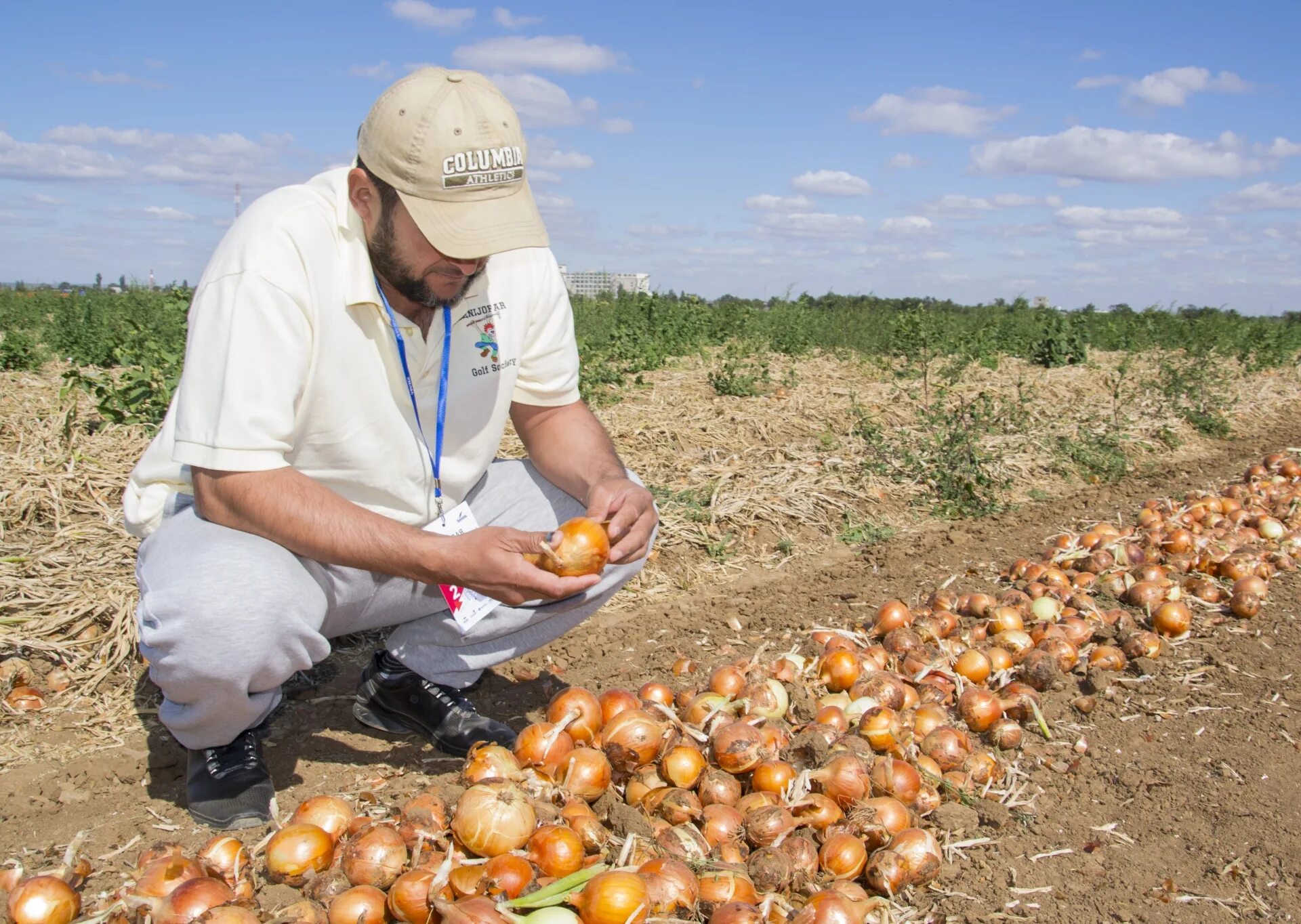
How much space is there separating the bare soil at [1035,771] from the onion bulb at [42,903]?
0.25 metres

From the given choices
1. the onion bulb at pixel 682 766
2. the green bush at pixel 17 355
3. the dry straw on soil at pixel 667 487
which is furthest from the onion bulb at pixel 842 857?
the green bush at pixel 17 355

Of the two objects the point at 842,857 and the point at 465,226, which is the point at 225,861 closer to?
the point at 842,857

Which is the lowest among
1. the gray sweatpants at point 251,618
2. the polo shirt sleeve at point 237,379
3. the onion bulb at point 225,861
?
the onion bulb at point 225,861

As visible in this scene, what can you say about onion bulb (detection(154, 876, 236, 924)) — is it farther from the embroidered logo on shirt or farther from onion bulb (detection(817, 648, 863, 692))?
onion bulb (detection(817, 648, 863, 692))

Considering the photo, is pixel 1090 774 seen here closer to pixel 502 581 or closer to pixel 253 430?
pixel 502 581

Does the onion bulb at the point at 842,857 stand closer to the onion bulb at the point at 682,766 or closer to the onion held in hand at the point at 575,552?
the onion bulb at the point at 682,766

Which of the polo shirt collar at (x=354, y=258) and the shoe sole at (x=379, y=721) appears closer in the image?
the polo shirt collar at (x=354, y=258)

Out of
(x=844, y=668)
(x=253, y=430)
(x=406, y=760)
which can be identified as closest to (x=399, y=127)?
(x=253, y=430)

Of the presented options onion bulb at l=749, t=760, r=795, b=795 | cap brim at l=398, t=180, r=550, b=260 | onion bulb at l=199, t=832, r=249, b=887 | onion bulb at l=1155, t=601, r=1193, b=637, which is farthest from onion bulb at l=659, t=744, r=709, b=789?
onion bulb at l=1155, t=601, r=1193, b=637

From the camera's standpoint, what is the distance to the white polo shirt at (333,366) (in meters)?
2.08

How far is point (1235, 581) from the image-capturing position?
3.93 metres

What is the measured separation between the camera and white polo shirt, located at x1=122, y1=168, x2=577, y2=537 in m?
2.08

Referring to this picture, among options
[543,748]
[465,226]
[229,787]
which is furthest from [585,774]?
[465,226]

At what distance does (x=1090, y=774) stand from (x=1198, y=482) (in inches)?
189
